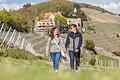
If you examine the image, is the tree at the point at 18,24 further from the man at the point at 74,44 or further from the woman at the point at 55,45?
the woman at the point at 55,45

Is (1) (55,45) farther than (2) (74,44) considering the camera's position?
No

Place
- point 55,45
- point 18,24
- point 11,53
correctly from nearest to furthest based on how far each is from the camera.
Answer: point 55,45 → point 11,53 → point 18,24

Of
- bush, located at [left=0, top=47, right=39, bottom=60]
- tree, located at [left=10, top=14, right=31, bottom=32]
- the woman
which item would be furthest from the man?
tree, located at [left=10, top=14, right=31, bottom=32]

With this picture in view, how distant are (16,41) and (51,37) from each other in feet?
74.9

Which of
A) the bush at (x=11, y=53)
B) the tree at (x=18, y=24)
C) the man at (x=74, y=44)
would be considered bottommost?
the tree at (x=18, y=24)

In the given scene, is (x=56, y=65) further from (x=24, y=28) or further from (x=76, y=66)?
(x=24, y=28)

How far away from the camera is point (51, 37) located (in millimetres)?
16922

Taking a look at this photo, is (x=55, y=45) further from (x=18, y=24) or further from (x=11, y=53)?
(x=18, y=24)

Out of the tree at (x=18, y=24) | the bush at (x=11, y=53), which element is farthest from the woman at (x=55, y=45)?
the tree at (x=18, y=24)

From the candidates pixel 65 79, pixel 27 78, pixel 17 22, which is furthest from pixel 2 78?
pixel 17 22

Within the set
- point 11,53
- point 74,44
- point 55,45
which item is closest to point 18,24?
point 11,53

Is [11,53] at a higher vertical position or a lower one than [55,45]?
lower

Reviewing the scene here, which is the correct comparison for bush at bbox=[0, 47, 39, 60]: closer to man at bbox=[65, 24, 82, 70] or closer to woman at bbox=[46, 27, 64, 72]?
man at bbox=[65, 24, 82, 70]

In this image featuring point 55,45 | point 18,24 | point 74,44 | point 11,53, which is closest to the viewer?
point 55,45
